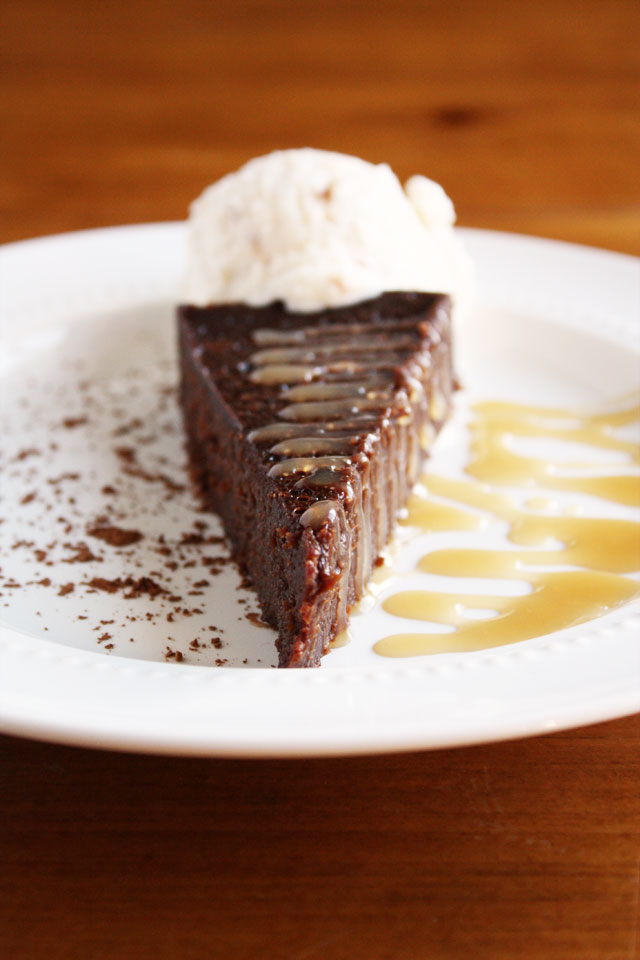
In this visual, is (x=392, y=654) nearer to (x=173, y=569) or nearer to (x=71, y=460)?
(x=173, y=569)

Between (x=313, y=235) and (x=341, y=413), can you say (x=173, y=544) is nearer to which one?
(x=341, y=413)

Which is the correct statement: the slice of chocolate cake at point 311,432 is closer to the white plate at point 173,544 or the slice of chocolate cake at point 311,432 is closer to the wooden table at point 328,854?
the white plate at point 173,544

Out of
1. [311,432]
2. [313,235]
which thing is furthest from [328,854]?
[313,235]

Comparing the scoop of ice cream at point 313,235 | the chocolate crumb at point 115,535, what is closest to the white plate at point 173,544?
the chocolate crumb at point 115,535

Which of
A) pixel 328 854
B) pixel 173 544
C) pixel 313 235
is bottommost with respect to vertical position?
pixel 173 544

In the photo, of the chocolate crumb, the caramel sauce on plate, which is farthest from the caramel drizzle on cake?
the chocolate crumb

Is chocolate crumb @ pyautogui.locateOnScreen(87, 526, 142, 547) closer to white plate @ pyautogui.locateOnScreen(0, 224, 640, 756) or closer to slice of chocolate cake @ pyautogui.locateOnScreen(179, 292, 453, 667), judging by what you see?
white plate @ pyautogui.locateOnScreen(0, 224, 640, 756)

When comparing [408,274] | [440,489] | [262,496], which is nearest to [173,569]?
[262,496]
